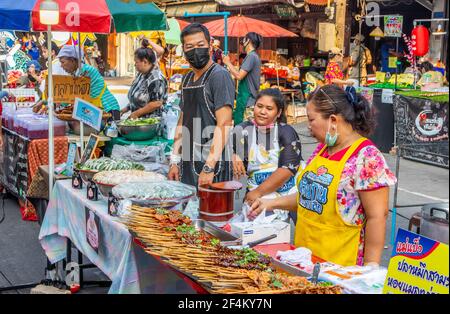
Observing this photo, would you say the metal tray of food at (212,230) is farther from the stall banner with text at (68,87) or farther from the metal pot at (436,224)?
the stall banner with text at (68,87)

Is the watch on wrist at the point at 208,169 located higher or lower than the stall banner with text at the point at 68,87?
lower

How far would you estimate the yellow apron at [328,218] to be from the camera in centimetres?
292

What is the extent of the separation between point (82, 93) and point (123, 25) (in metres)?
0.93

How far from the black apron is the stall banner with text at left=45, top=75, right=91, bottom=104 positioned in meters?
2.47

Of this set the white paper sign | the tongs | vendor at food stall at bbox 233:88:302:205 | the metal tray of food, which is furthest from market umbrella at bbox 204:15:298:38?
the tongs

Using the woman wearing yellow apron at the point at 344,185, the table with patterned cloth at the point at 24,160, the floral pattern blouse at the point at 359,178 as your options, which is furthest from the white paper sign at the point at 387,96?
the floral pattern blouse at the point at 359,178

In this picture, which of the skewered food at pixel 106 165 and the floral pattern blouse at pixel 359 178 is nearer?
the floral pattern blouse at pixel 359 178

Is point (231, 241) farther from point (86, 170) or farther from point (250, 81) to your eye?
point (250, 81)

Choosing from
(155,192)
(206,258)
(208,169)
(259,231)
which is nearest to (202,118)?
(208,169)

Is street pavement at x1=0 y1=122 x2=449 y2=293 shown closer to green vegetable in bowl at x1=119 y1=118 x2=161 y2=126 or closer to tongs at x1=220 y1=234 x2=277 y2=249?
tongs at x1=220 y1=234 x2=277 y2=249

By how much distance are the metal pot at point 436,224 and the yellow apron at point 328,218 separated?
59 cm

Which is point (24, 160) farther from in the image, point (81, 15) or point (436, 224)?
point (436, 224)
